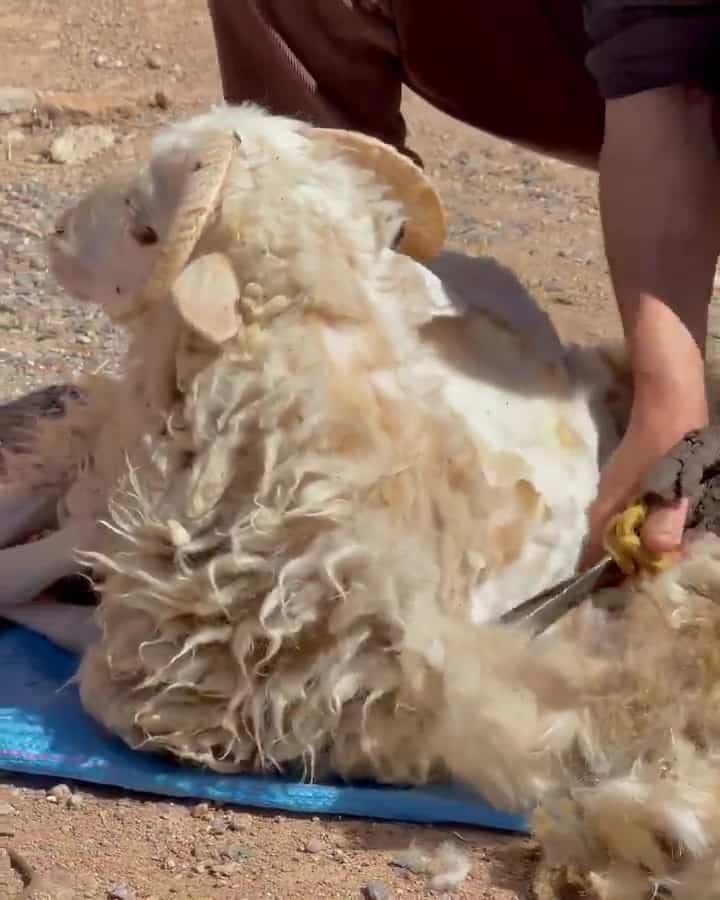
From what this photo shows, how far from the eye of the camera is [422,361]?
1.82m

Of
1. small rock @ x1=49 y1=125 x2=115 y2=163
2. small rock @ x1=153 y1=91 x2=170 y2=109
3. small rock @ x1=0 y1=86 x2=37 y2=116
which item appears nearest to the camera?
small rock @ x1=49 y1=125 x2=115 y2=163

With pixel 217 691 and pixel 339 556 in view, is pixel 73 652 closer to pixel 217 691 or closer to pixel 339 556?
pixel 217 691

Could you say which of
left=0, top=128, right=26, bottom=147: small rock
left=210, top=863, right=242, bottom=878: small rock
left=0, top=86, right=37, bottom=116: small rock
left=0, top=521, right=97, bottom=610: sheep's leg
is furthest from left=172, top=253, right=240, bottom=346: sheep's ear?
left=0, top=86, right=37, bottom=116: small rock

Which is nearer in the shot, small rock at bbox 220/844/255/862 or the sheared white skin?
small rock at bbox 220/844/255/862

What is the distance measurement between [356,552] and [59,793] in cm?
45

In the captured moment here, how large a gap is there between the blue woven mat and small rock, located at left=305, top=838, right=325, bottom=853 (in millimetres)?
53

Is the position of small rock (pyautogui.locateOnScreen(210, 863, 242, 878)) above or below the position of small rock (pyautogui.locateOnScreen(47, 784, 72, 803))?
above

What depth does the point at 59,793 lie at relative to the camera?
5.79 ft

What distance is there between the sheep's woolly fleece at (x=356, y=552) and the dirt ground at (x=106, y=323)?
89 mm

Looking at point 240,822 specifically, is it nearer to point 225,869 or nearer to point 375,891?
point 225,869

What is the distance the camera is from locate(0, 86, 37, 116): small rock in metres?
4.95

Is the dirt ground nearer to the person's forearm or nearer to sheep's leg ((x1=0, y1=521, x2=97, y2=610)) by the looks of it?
sheep's leg ((x1=0, y1=521, x2=97, y2=610))

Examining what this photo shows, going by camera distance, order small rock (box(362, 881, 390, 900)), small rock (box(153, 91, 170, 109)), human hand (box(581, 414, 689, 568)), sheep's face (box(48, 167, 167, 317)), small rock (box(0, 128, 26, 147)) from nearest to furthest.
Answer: small rock (box(362, 881, 390, 900)), human hand (box(581, 414, 689, 568)), sheep's face (box(48, 167, 167, 317)), small rock (box(0, 128, 26, 147)), small rock (box(153, 91, 170, 109))

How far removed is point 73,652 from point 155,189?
0.62 meters
